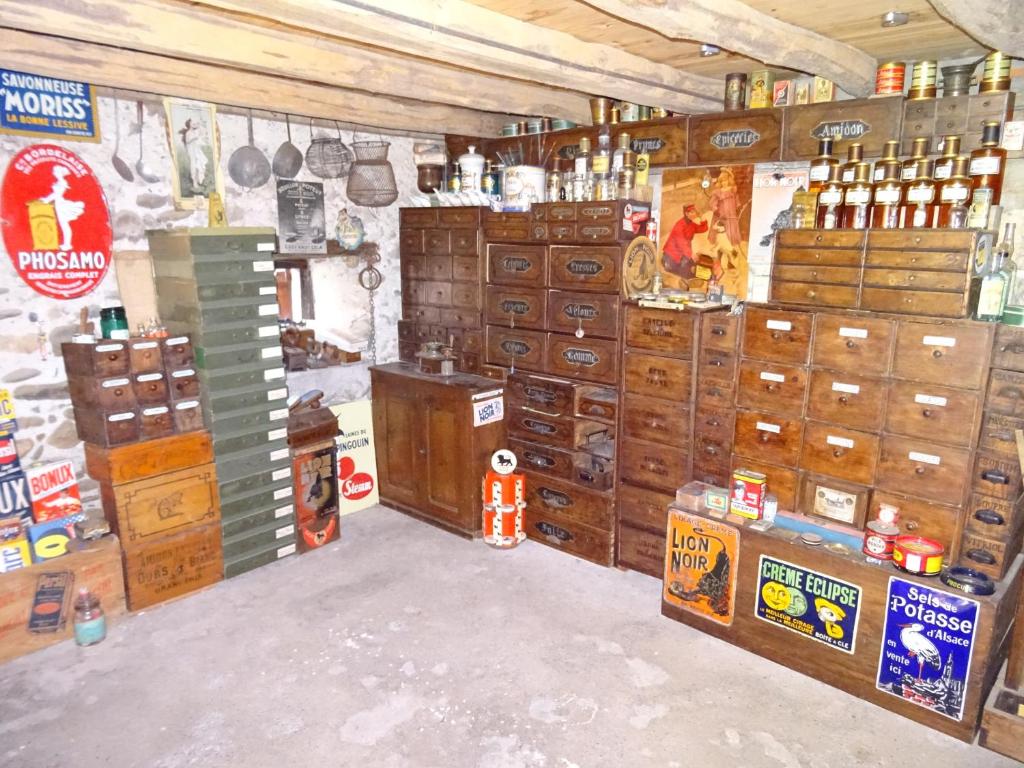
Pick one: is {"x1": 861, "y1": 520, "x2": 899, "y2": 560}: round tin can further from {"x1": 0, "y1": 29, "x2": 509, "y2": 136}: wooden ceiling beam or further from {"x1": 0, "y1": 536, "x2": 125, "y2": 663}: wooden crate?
{"x1": 0, "y1": 536, "x2": 125, "y2": 663}: wooden crate

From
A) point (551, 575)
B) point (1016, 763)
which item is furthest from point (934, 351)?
point (551, 575)

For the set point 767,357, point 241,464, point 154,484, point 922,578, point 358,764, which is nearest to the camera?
point 358,764

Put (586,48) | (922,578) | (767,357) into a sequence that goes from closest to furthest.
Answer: (922,578)
(586,48)
(767,357)

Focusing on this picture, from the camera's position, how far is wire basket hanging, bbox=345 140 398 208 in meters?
4.54

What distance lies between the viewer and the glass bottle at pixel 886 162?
3.00 metres

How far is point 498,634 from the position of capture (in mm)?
3494

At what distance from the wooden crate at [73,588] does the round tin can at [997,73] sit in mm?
4771

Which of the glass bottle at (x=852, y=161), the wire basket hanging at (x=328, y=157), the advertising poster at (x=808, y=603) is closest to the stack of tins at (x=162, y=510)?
the wire basket hanging at (x=328, y=157)

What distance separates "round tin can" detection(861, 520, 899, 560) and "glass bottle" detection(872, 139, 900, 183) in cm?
158

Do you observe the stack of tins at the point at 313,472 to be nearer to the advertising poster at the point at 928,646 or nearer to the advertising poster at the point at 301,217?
the advertising poster at the point at 301,217

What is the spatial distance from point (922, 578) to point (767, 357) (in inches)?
47.0

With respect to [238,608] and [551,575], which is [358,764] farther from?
[551,575]

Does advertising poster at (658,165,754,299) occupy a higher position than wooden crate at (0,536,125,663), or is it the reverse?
advertising poster at (658,165,754,299)

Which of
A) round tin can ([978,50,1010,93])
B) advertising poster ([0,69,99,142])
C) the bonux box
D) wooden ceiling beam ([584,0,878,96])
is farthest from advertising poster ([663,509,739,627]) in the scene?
advertising poster ([0,69,99,142])
